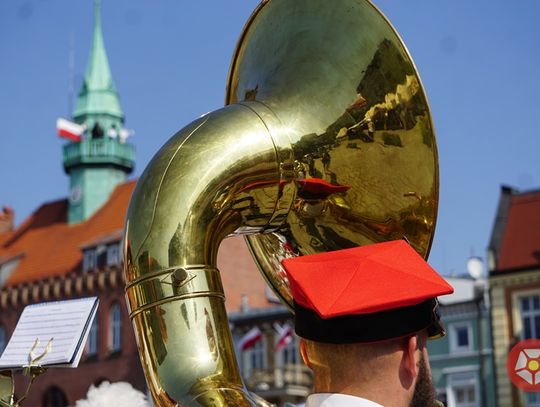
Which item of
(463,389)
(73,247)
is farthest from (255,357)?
(73,247)

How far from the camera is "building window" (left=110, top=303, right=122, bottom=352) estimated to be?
37.2 m

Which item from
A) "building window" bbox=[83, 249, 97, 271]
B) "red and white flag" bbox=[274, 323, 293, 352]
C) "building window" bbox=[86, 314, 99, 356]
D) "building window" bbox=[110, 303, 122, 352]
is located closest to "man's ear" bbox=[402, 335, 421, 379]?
"red and white flag" bbox=[274, 323, 293, 352]

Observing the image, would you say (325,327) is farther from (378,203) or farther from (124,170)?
(124,170)

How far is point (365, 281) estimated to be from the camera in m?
2.19

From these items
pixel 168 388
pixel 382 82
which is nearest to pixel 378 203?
pixel 382 82

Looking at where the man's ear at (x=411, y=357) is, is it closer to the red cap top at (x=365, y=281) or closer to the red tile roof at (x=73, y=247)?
the red cap top at (x=365, y=281)

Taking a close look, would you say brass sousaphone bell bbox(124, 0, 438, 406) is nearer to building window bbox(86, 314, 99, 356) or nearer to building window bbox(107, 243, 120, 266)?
building window bbox(86, 314, 99, 356)

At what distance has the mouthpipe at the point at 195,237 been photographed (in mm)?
2709

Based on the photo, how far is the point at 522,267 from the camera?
28109 millimetres

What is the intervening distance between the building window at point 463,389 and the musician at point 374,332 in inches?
1069

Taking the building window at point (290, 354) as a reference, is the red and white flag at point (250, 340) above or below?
above

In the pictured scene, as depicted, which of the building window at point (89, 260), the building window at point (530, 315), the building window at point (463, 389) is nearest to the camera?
the building window at point (530, 315)

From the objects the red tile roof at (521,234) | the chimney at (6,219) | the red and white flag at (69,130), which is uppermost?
the red and white flag at (69,130)

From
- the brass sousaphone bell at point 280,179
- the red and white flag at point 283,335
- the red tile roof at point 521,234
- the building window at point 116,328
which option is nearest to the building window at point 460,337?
the red tile roof at point 521,234
